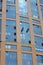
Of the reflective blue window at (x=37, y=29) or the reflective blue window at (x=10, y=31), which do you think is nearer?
the reflective blue window at (x=10, y=31)

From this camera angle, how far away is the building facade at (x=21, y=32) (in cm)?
1535

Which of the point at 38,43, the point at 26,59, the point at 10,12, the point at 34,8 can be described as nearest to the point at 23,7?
the point at 34,8

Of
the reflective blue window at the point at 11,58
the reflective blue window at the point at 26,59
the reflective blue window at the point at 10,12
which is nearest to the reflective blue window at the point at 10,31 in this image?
the reflective blue window at the point at 10,12

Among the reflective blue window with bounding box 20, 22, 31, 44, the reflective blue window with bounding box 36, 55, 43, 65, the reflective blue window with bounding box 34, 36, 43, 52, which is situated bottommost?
the reflective blue window with bounding box 36, 55, 43, 65

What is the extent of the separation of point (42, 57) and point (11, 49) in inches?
112

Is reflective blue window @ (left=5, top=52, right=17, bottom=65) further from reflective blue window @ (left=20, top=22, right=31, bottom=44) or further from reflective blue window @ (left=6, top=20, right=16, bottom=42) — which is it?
reflective blue window @ (left=20, top=22, right=31, bottom=44)

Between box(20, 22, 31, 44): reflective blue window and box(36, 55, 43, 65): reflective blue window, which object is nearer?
box(36, 55, 43, 65): reflective blue window

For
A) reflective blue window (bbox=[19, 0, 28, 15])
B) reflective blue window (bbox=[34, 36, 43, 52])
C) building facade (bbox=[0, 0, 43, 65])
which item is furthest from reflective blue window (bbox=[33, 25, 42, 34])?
reflective blue window (bbox=[19, 0, 28, 15])

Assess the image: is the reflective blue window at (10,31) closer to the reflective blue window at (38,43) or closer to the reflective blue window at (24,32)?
the reflective blue window at (24,32)

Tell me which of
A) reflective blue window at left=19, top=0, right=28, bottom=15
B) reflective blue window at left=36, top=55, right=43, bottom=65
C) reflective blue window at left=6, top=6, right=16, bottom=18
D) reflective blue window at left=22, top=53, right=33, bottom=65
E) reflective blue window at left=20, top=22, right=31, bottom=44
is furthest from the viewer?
reflective blue window at left=19, top=0, right=28, bottom=15

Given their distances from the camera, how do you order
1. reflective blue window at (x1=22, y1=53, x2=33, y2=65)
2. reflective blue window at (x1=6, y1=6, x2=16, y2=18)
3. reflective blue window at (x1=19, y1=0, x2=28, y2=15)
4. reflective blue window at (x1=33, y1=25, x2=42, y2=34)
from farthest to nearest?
reflective blue window at (x1=19, y1=0, x2=28, y2=15), reflective blue window at (x1=33, y1=25, x2=42, y2=34), reflective blue window at (x1=6, y1=6, x2=16, y2=18), reflective blue window at (x1=22, y1=53, x2=33, y2=65)

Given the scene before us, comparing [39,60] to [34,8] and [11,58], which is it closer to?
[11,58]

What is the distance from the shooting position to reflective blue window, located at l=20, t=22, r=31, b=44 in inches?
642

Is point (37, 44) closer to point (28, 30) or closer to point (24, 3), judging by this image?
point (28, 30)
